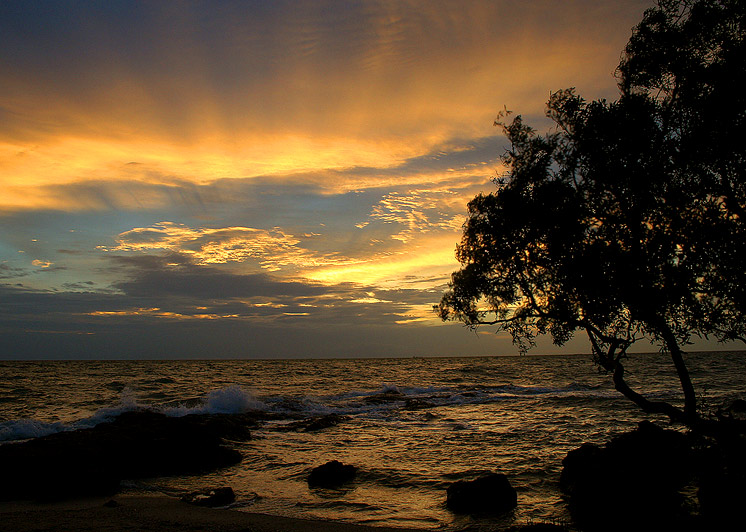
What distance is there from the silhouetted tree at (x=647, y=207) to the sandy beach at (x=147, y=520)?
7.92m

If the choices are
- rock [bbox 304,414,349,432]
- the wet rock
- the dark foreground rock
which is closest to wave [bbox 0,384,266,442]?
the dark foreground rock

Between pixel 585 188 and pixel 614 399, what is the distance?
3069cm

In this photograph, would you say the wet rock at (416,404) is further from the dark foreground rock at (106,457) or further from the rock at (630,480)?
the rock at (630,480)

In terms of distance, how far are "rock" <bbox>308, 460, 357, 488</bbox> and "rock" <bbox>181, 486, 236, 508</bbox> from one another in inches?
110

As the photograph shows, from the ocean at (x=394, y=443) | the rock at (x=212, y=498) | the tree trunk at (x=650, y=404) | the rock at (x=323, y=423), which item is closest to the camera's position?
the tree trunk at (x=650, y=404)

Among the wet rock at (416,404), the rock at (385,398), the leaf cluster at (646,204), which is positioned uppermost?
the leaf cluster at (646,204)

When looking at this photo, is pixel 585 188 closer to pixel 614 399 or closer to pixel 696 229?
pixel 696 229

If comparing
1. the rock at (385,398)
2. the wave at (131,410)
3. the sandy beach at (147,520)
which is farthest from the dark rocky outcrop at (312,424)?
the sandy beach at (147,520)

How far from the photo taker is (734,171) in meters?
11.0

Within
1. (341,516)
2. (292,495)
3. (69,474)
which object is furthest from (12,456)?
(341,516)

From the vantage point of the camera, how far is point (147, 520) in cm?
1111

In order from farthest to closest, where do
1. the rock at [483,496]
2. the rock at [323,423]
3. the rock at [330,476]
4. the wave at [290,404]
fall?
the wave at [290,404] → the rock at [323,423] → the rock at [330,476] → the rock at [483,496]

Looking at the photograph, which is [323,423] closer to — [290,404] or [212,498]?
[290,404]

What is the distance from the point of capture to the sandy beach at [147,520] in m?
10.5
